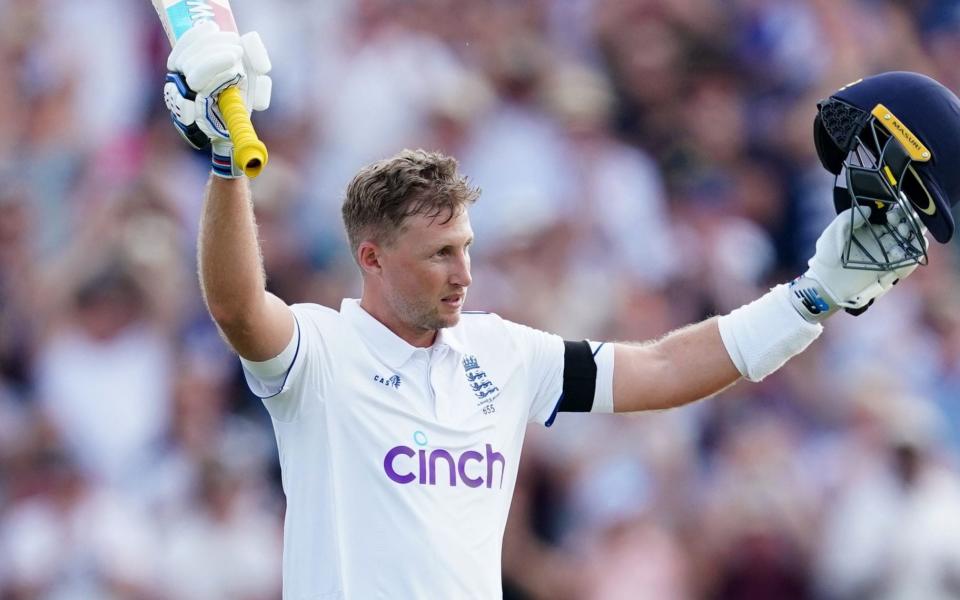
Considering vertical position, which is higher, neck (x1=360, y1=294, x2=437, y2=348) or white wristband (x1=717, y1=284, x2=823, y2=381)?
neck (x1=360, y1=294, x2=437, y2=348)

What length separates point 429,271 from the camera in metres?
4.36

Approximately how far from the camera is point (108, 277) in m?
7.49

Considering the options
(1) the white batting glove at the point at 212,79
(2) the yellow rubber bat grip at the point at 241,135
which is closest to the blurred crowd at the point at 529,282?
(1) the white batting glove at the point at 212,79

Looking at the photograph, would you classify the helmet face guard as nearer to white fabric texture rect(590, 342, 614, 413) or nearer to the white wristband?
the white wristband

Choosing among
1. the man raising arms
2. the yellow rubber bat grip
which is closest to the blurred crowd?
the man raising arms

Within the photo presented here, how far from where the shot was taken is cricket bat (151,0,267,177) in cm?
364

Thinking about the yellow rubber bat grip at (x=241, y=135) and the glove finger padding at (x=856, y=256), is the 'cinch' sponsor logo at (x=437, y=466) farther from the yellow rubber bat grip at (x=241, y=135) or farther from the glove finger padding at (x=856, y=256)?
the glove finger padding at (x=856, y=256)

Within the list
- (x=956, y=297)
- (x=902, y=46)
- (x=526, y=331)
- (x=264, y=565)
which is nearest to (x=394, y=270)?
(x=526, y=331)

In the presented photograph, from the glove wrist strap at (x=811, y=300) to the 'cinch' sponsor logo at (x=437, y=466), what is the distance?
3.31 ft

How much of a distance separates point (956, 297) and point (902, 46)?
179cm

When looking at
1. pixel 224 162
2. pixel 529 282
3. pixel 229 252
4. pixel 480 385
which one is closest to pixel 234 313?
pixel 229 252

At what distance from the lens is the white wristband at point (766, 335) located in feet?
14.7

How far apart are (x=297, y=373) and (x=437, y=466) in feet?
1.49

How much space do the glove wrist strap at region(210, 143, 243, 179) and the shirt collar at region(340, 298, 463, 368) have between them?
690 mm
